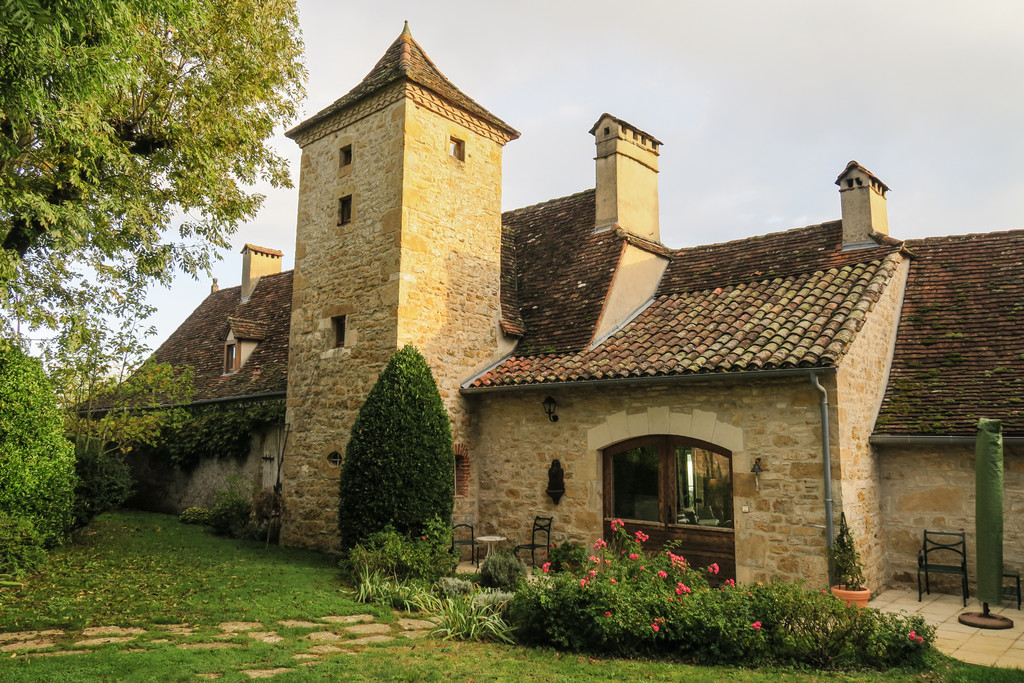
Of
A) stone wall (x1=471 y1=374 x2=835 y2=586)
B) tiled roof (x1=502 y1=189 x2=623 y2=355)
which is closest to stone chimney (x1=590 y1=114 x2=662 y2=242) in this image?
tiled roof (x1=502 y1=189 x2=623 y2=355)

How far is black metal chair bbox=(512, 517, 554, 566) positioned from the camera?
10.8 meters

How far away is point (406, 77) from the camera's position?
456 inches

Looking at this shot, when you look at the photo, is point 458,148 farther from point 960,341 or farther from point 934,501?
point 934,501

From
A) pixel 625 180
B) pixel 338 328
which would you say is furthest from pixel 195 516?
pixel 625 180

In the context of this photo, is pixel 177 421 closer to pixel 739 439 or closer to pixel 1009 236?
pixel 739 439

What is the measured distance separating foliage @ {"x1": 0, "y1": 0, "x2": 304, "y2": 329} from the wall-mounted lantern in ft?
23.8

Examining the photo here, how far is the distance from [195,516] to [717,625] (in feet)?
40.6

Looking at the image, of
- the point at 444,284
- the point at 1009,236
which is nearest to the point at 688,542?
the point at 444,284

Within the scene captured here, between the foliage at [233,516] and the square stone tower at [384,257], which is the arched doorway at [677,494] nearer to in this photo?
the square stone tower at [384,257]

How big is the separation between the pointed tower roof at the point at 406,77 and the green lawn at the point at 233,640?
820 cm

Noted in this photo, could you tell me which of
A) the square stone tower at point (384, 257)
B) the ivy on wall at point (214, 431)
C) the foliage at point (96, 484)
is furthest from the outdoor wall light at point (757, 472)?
the foliage at point (96, 484)

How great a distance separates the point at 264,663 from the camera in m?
5.69

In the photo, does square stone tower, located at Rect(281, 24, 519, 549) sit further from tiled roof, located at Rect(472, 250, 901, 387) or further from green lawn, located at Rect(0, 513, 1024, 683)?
green lawn, located at Rect(0, 513, 1024, 683)

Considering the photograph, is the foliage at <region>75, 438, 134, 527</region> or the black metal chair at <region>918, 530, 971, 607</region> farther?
the foliage at <region>75, 438, 134, 527</region>
